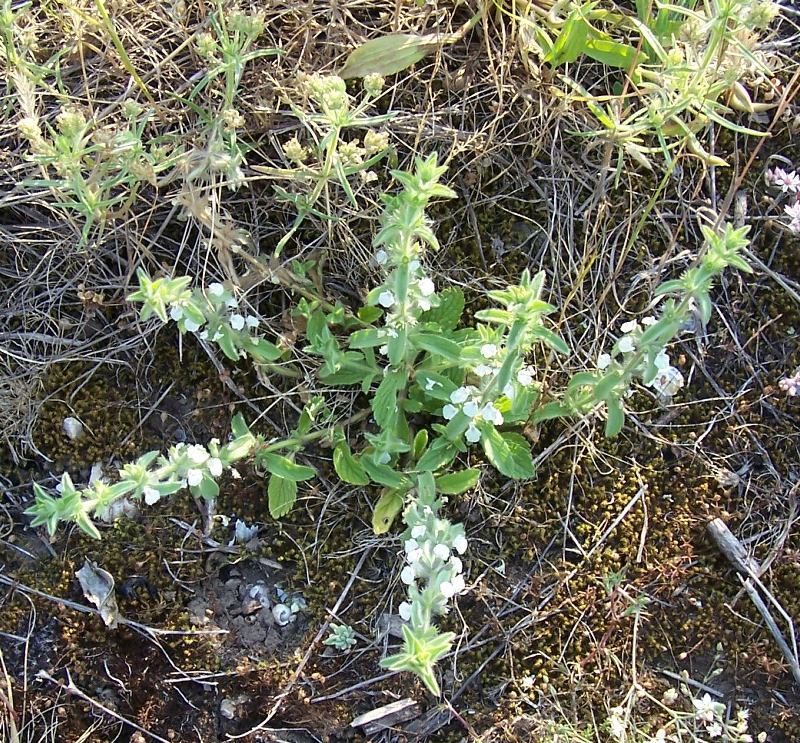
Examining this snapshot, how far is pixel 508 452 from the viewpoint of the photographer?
2.44 m

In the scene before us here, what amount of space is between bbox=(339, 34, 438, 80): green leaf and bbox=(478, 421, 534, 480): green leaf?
4.41 ft

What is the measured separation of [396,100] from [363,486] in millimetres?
1410

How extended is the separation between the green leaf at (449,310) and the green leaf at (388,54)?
2.75 feet

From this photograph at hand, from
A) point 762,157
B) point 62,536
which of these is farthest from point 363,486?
point 762,157

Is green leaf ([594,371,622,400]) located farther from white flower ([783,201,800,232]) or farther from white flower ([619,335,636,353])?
white flower ([783,201,800,232])

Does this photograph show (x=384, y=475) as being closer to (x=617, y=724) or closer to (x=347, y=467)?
(x=347, y=467)

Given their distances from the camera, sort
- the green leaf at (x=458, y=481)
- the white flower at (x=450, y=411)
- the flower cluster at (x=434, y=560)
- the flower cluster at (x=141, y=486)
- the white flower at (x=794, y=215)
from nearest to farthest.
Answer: the flower cluster at (x=141, y=486)
the flower cluster at (x=434, y=560)
the white flower at (x=450, y=411)
the green leaf at (x=458, y=481)
the white flower at (x=794, y=215)

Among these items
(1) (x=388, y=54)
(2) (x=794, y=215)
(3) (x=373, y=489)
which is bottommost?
(3) (x=373, y=489)

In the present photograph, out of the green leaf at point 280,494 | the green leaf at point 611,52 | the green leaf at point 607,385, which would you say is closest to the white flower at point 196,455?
the green leaf at point 280,494

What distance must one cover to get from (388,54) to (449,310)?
0.95 meters

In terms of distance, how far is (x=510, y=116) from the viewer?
2846 mm

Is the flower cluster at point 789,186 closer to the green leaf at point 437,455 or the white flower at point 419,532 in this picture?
the green leaf at point 437,455

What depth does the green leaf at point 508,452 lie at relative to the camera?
2.40 m

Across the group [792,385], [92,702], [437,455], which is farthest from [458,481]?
[92,702]
